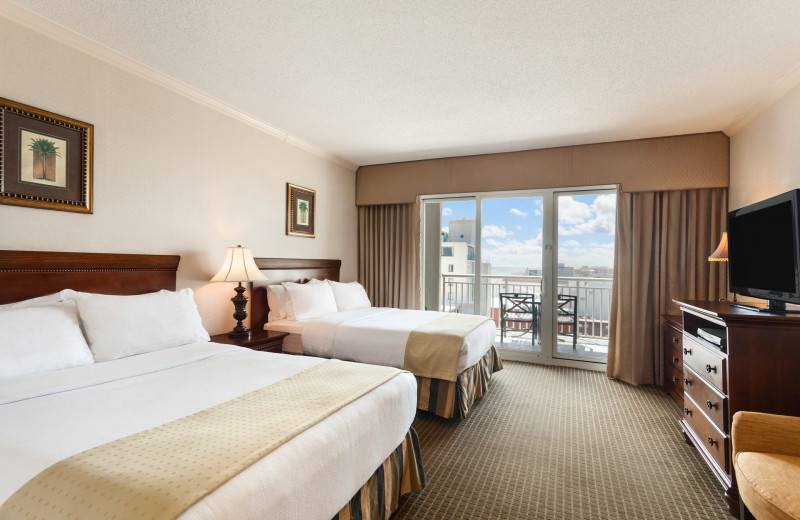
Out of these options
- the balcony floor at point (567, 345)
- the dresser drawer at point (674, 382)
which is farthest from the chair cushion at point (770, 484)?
the balcony floor at point (567, 345)

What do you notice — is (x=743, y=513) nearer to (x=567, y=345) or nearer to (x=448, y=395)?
(x=448, y=395)

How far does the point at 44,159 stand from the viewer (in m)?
2.14

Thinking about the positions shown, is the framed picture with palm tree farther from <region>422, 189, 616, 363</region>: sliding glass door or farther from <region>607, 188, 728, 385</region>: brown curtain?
<region>607, 188, 728, 385</region>: brown curtain

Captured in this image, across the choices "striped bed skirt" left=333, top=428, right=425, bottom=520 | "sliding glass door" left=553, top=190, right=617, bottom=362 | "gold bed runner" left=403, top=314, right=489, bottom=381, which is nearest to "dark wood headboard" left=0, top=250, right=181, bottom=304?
"gold bed runner" left=403, top=314, right=489, bottom=381

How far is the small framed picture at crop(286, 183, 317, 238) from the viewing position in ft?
13.3

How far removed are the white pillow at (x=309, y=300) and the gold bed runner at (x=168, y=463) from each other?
2117 millimetres

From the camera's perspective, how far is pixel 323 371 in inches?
73.9

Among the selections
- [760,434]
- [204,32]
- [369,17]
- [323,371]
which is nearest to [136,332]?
[323,371]

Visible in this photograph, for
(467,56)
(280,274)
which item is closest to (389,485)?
(467,56)

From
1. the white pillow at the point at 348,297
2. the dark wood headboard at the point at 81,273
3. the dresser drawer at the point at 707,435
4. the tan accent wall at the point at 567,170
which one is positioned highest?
the tan accent wall at the point at 567,170

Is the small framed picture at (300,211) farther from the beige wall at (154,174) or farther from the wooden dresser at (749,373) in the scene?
the wooden dresser at (749,373)

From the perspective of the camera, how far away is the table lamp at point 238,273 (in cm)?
302

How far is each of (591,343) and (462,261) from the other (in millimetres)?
1977

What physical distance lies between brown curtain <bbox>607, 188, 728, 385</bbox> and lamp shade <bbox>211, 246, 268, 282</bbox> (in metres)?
3.69
